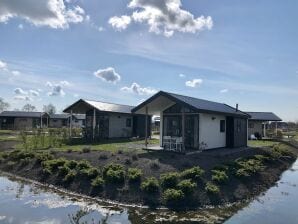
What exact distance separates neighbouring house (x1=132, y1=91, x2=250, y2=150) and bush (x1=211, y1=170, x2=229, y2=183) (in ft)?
15.2

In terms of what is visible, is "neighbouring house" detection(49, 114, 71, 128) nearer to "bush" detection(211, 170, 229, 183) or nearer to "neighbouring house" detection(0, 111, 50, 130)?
"neighbouring house" detection(0, 111, 50, 130)

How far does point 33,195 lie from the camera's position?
11617 millimetres

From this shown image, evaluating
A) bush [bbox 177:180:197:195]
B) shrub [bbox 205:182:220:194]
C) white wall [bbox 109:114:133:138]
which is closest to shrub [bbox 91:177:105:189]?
bush [bbox 177:180:197:195]

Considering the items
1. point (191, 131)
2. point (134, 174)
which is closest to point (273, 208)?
point (134, 174)

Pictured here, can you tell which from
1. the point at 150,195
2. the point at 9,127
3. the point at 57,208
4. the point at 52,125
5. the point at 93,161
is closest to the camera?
the point at 57,208

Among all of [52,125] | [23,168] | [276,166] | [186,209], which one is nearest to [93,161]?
[23,168]

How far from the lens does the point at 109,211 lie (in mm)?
9953

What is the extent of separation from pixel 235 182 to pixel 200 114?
6.61 metres

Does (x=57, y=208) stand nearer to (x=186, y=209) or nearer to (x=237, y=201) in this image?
(x=186, y=209)

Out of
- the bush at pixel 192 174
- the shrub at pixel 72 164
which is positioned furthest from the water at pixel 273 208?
the shrub at pixel 72 164

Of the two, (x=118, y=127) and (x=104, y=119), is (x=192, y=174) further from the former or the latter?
(x=118, y=127)

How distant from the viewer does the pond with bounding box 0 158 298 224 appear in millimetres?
9172

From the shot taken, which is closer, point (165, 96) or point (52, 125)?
point (165, 96)

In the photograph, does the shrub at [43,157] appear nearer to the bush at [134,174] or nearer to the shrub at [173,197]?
the bush at [134,174]
